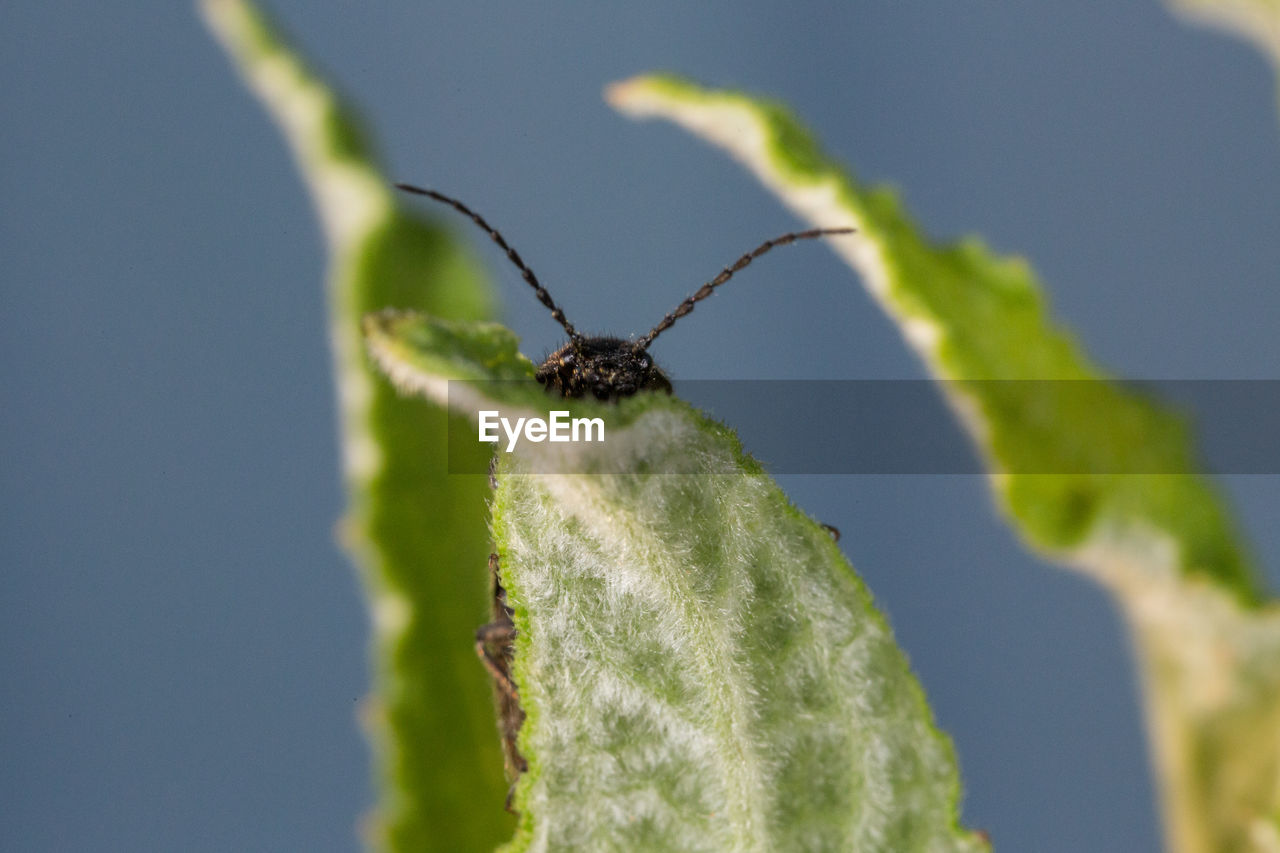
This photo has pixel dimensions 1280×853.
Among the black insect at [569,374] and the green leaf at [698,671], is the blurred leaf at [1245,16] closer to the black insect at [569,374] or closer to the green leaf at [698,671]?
the black insect at [569,374]

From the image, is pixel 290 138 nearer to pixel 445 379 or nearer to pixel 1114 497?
pixel 445 379

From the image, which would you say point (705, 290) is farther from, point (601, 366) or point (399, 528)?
point (399, 528)

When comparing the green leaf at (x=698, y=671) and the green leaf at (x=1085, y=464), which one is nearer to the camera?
the green leaf at (x=698, y=671)

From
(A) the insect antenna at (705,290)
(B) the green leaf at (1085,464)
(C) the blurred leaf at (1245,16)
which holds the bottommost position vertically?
(B) the green leaf at (1085,464)

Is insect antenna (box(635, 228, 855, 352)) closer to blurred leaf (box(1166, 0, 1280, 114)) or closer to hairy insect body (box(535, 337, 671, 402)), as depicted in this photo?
hairy insect body (box(535, 337, 671, 402))

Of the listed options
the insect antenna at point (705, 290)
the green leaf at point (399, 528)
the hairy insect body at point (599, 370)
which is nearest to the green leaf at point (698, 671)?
the hairy insect body at point (599, 370)

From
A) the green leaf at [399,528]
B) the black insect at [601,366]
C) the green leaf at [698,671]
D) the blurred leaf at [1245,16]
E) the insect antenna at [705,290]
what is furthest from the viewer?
the insect antenna at [705,290]

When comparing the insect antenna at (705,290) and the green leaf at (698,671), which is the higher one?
the insect antenna at (705,290)

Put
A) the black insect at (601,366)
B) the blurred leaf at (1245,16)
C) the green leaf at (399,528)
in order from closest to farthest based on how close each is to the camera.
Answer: the blurred leaf at (1245,16) → the black insect at (601,366) → the green leaf at (399,528)

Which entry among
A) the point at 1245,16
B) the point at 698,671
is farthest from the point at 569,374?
the point at 1245,16

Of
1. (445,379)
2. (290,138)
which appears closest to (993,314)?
(445,379)
